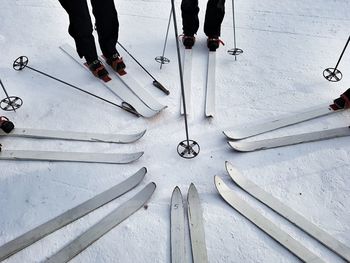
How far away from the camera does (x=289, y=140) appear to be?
Result: 210 centimetres

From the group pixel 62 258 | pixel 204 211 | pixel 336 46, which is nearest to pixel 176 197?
pixel 204 211

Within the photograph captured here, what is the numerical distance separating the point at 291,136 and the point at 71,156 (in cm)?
150

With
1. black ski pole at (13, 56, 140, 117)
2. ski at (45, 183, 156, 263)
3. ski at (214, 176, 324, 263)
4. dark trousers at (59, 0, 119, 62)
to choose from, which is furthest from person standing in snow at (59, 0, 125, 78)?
ski at (214, 176, 324, 263)

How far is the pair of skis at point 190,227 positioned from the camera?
1.62m

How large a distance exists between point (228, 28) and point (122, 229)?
2249 mm

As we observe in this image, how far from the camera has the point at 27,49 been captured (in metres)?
2.81

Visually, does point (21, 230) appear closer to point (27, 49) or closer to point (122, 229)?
point (122, 229)

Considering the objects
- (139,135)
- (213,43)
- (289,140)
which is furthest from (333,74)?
(139,135)

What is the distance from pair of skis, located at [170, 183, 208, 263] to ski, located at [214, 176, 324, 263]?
17 centimetres

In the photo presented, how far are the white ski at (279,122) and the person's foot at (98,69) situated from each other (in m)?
1.14

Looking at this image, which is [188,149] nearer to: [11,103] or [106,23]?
[106,23]

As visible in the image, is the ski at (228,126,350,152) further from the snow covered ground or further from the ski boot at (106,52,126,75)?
the ski boot at (106,52,126,75)

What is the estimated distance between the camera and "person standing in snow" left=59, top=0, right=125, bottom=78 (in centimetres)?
217


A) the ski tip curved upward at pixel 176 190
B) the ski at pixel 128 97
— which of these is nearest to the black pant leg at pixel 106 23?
the ski at pixel 128 97
